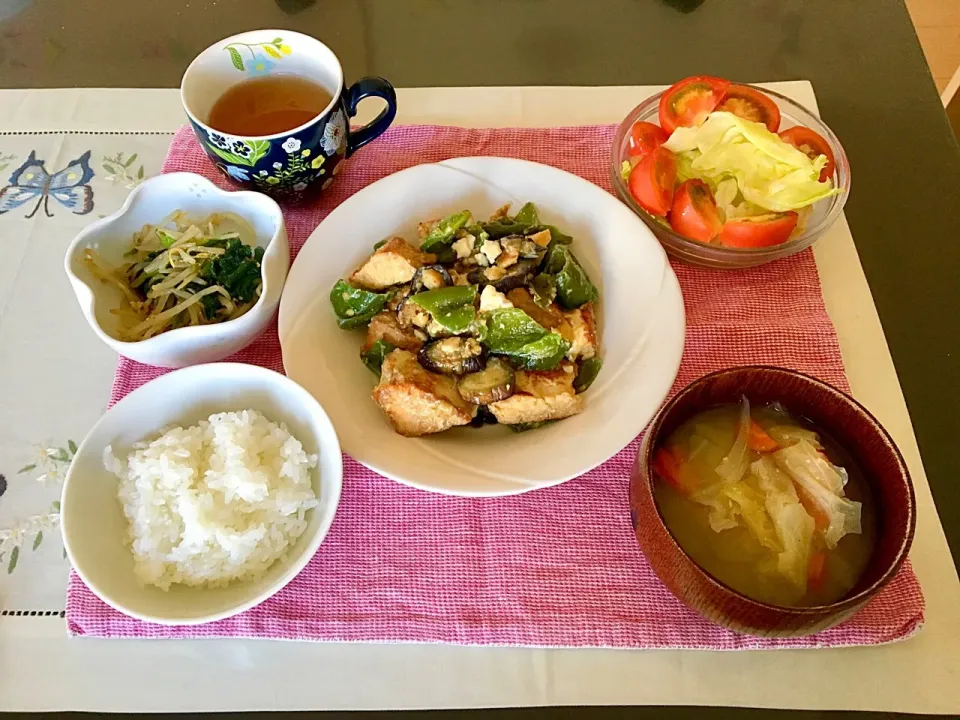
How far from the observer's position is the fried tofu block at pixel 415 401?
122cm

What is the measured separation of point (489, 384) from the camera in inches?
51.0

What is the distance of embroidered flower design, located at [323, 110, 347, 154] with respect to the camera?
4.82ft

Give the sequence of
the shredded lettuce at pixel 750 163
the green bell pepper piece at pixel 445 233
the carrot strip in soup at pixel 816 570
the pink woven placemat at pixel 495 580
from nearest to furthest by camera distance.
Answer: the carrot strip in soup at pixel 816 570
the pink woven placemat at pixel 495 580
the green bell pepper piece at pixel 445 233
the shredded lettuce at pixel 750 163

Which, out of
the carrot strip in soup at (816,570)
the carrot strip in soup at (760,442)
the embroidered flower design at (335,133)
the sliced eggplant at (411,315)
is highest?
the embroidered flower design at (335,133)

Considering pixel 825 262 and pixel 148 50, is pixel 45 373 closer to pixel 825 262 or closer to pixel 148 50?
pixel 148 50

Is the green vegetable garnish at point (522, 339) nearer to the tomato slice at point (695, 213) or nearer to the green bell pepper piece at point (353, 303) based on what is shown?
the green bell pepper piece at point (353, 303)

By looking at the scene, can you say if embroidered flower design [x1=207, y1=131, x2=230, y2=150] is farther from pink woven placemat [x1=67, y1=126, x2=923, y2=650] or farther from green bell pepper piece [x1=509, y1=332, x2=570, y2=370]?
green bell pepper piece [x1=509, y1=332, x2=570, y2=370]

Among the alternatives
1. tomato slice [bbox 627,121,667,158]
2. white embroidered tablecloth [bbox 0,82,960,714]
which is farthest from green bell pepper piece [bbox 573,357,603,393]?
tomato slice [bbox 627,121,667,158]

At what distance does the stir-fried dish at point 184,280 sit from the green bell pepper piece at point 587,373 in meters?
0.64

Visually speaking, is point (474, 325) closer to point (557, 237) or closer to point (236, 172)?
point (557, 237)

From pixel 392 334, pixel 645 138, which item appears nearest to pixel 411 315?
pixel 392 334

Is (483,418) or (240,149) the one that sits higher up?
(240,149)

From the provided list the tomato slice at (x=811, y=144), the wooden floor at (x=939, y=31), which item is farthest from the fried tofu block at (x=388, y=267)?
the wooden floor at (x=939, y=31)

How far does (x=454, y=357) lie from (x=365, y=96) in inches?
24.7
